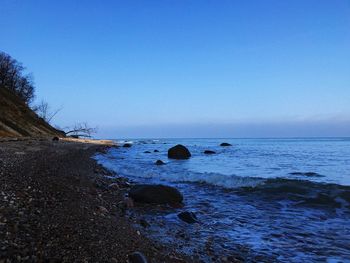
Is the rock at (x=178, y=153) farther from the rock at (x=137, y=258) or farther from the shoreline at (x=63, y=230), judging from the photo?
the rock at (x=137, y=258)

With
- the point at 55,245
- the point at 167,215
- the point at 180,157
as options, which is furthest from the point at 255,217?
the point at 180,157

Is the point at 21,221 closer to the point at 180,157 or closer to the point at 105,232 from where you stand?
the point at 105,232

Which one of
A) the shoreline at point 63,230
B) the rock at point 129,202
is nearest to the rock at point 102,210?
the shoreline at point 63,230

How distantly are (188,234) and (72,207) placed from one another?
2850 millimetres

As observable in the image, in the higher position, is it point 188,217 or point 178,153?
point 178,153

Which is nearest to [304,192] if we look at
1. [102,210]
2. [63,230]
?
[102,210]

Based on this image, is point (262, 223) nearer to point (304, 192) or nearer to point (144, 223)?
point (144, 223)

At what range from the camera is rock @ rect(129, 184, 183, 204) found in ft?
39.7

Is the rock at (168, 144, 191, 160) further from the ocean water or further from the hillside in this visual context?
the ocean water

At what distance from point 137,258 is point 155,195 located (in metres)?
6.48

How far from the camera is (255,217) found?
1061cm

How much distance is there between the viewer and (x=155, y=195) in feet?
40.2

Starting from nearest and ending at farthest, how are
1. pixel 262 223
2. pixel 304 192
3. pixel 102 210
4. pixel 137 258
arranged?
A: pixel 137 258, pixel 102 210, pixel 262 223, pixel 304 192

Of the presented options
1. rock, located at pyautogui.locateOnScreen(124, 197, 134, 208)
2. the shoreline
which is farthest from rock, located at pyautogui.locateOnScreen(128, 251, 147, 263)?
rock, located at pyautogui.locateOnScreen(124, 197, 134, 208)
